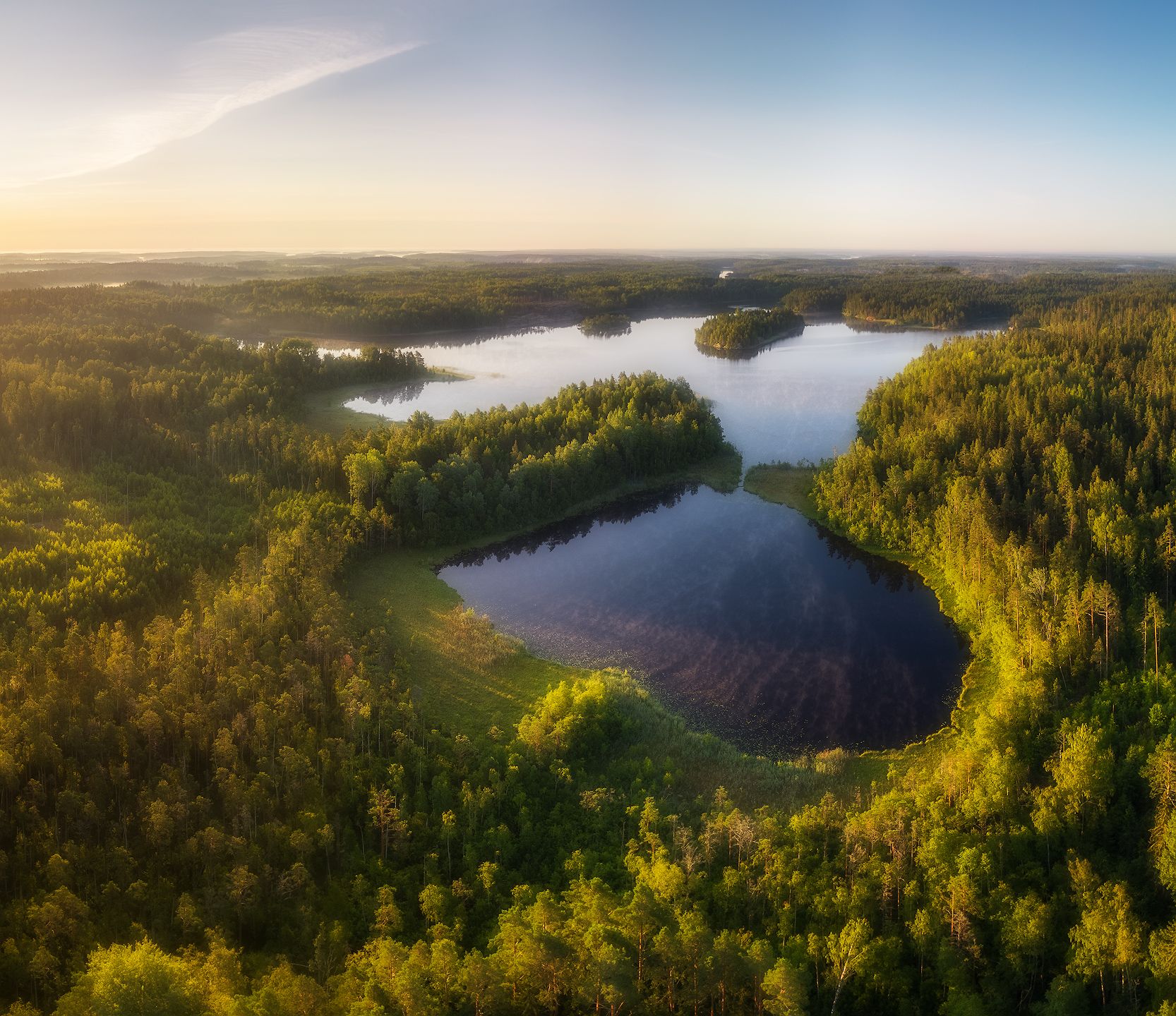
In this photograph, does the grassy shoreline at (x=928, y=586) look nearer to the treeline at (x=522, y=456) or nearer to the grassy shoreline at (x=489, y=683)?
the grassy shoreline at (x=489, y=683)

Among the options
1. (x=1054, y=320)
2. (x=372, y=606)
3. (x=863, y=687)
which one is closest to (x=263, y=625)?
(x=372, y=606)

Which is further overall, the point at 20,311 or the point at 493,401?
the point at 20,311

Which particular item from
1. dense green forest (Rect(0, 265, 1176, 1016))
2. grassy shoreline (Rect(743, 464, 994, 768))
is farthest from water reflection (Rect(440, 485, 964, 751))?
dense green forest (Rect(0, 265, 1176, 1016))

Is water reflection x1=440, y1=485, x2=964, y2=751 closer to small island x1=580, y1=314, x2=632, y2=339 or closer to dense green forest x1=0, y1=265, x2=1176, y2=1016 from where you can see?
dense green forest x1=0, y1=265, x2=1176, y2=1016

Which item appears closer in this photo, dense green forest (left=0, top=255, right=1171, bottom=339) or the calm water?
the calm water

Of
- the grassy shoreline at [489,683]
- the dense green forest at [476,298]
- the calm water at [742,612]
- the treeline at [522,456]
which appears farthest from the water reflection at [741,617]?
the dense green forest at [476,298]

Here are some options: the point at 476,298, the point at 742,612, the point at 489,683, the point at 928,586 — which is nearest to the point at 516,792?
the point at 489,683

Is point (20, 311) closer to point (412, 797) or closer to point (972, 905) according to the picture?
point (412, 797)
